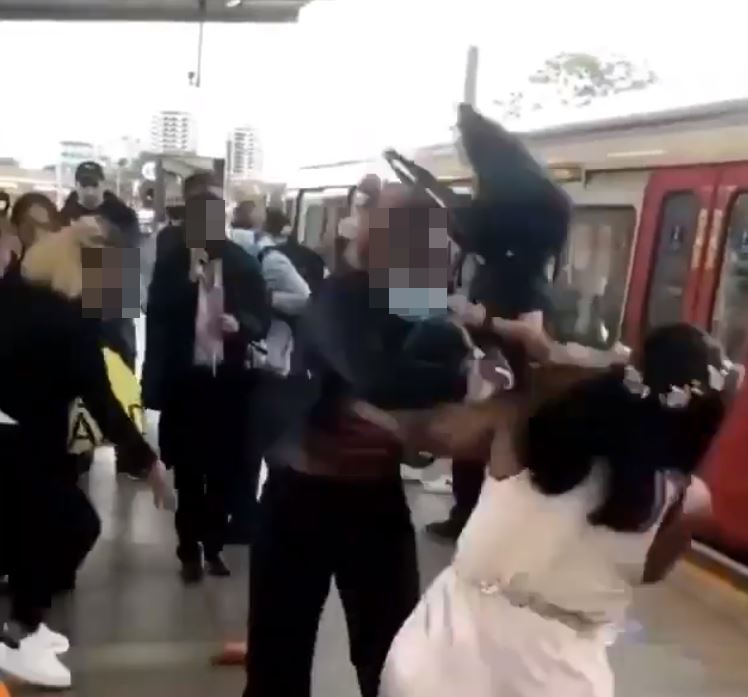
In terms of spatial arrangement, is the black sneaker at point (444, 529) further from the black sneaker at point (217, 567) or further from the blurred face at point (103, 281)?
the blurred face at point (103, 281)

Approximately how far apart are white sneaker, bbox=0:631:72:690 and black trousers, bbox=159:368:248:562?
76 cm

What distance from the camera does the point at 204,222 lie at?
3.37 m

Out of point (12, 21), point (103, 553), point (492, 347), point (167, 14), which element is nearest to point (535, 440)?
point (492, 347)

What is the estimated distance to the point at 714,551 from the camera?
455 centimetres

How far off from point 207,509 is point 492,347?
190 centimetres

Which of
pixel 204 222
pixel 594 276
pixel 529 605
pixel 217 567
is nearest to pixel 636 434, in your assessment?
pixel 529 605

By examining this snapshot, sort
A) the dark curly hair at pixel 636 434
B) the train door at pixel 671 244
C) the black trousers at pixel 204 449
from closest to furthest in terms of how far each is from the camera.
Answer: the dark curly hair at pixel 636 434
the black trousers at pixel 204 449
the train door at pixel 671 244

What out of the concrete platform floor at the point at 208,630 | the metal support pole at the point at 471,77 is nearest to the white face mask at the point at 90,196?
the concrete platform floor at the point at 208,630

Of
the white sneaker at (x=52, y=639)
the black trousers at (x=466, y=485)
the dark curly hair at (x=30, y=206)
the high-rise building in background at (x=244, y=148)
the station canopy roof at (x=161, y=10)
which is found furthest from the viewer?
the station canopy roof at (x=161, y=10)

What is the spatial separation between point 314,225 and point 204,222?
1.00 feet

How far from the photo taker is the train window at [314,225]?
2.98 metres

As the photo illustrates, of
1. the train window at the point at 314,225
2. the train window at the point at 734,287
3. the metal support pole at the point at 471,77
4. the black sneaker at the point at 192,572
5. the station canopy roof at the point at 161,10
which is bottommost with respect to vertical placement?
the black sneaker at the point at 192,572

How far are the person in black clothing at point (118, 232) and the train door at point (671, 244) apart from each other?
190cm

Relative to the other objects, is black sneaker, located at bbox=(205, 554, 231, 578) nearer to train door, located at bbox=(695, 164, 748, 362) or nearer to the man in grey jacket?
the man in grey jacket
